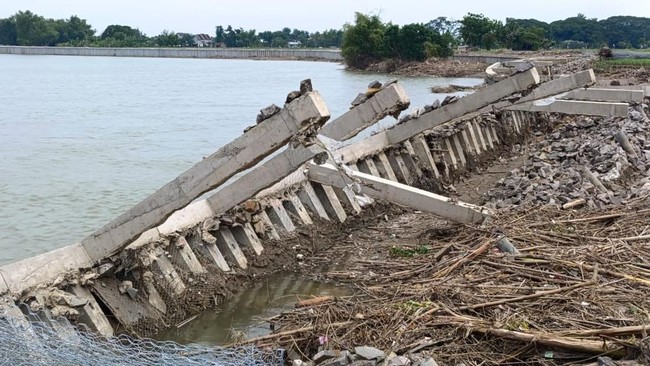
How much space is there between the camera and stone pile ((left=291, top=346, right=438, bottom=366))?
512 cm

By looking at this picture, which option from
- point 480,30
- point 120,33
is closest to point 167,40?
point 120,33

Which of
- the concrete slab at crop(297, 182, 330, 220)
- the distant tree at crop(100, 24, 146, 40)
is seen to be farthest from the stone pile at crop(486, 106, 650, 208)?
the distant tree at crop(100, 24, 146, 40)

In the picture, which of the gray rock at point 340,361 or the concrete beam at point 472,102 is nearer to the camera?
the gray rock at point 340,361

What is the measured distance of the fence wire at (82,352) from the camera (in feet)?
17.0

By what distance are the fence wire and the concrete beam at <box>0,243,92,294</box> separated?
0.44 metres

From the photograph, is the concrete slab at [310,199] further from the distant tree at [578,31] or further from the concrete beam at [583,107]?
the distant tree at [578,31]

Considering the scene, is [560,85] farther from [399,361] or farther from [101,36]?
[101,36]

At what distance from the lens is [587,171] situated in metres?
11.5

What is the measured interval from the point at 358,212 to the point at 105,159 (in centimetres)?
1030

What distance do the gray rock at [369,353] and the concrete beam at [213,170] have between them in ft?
7.29

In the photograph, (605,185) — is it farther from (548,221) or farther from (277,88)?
(277,88)

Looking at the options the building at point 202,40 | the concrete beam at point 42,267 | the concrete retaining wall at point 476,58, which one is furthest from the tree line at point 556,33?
A: the concrete beam at point 42,267

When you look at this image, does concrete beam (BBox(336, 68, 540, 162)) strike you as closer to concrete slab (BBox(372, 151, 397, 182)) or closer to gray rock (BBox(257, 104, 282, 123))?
concrete slab (BBox(372, 151, 397, 182))

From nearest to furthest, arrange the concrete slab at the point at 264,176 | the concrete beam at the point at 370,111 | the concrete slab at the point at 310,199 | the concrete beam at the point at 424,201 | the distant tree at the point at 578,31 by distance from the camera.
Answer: the concrete slab at the point at 264,176 < the concrete beam at the point at 424,201 < the concrete beam at the point at 370,111 < the concrete slab at the point at 310,199 < the distant tree at the point at 578,31
